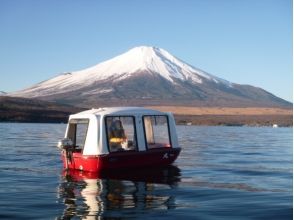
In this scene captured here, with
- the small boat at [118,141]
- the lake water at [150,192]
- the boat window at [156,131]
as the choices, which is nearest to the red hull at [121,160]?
the small boat at [118,141]

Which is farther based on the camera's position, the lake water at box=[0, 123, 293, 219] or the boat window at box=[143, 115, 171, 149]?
the boat window at box=[143, 115, 171, 149]

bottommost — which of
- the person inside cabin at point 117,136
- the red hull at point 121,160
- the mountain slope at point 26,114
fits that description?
the red hull at point 121,160

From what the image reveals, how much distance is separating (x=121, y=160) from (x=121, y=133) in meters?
1.50

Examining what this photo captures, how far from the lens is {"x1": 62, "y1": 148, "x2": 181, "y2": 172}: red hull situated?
19.5 metres

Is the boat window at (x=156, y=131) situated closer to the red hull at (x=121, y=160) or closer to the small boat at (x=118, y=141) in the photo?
the small boat at (x=118, y=141)

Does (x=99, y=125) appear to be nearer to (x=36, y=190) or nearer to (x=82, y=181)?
(x=82, y=181)

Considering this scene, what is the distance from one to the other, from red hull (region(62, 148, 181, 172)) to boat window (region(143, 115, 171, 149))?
86 cm

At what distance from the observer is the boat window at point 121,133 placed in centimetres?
2062

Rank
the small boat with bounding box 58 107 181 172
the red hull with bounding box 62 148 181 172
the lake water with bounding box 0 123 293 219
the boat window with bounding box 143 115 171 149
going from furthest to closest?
the boat window with bounding box 143 115 171 149, the small boat with bounding box 58 107 181 172, the red hull with bounding box 62 148 181 172, the lake water with bounding box 0 123 293 219

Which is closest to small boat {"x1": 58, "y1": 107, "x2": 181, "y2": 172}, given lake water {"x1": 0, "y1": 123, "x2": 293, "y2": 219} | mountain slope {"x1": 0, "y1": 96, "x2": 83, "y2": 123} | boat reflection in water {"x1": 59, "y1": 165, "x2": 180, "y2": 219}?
boat reflection in water {"x1": 59, "y1": 165, "x2": 180, "y2": 219}

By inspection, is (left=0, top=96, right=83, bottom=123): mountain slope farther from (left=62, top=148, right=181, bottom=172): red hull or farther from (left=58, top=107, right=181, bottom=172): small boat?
(left=62, top=148, right=181, bottom=172): red hull

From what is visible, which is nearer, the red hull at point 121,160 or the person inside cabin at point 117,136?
the red hull at point 121,160

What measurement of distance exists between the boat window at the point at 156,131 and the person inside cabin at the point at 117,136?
1.45 m

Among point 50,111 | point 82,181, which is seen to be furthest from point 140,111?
point 50,111
